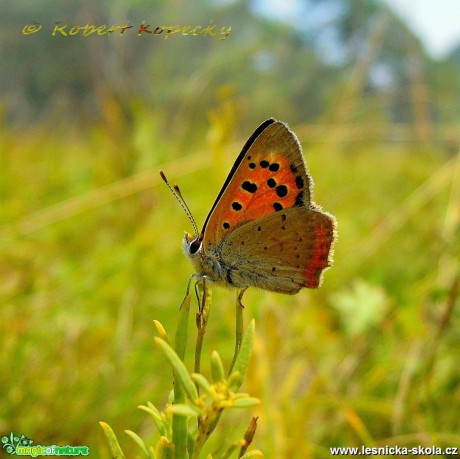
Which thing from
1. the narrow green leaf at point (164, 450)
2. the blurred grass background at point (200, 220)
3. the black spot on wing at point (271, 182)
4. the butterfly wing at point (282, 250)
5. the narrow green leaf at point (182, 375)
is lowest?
the narrow green leaf at point (164, 450)

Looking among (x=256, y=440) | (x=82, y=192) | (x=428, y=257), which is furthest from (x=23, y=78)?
(x=256, y=440)

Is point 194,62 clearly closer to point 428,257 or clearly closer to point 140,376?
point 428,257

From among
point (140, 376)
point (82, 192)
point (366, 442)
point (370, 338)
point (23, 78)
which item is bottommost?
point (366, 442)

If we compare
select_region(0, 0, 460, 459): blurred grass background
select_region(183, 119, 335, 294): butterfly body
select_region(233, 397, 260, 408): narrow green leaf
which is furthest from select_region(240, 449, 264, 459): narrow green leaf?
select_region(0, 0, 460, 459): blurred grass background

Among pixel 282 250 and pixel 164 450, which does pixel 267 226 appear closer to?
pixel 282 250

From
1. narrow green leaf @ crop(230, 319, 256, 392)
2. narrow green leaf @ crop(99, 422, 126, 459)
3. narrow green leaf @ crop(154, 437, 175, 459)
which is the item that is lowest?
narrow green leaf @ crop(154, 437, 175, 459)

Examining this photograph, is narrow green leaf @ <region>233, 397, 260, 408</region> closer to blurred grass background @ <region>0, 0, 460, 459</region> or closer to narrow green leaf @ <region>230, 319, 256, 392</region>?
narrow green leaf @ <region>230, 319, 256, 392</region>

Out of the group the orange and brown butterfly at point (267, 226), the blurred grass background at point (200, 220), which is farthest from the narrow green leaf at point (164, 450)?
the blurred grass background at point (200, 220)

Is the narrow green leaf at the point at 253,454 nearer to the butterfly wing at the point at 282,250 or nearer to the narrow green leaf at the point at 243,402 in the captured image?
the narrow green leaf at the point at 243,402
